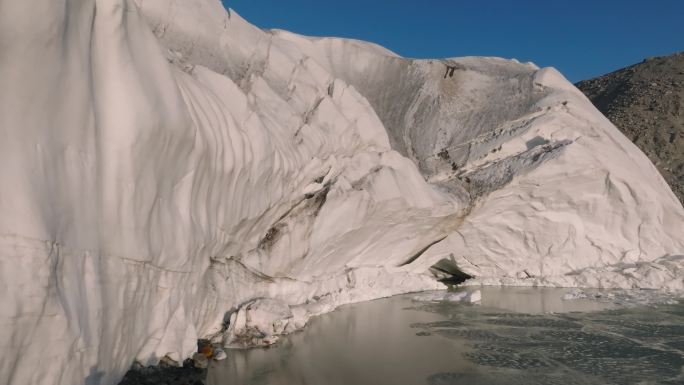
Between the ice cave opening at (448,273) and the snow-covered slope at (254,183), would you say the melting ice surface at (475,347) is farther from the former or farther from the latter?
the ice cave opening at (448,273)

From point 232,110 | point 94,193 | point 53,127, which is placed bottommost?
point 94,193

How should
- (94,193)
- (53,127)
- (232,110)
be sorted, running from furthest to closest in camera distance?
(232,110)
(94,193)
(53,127)

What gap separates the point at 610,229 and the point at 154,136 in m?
13.5

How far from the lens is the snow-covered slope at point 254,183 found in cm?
420

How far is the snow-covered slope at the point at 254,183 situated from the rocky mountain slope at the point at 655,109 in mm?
12567

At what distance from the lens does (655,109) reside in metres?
30.8

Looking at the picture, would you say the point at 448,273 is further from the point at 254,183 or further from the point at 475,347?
the point at 254,183

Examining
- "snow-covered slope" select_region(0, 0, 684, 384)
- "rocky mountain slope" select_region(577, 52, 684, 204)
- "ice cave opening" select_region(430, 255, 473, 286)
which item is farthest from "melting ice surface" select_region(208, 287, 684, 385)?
"rocky mountain slope" select_region(577, 52, 684, 204)

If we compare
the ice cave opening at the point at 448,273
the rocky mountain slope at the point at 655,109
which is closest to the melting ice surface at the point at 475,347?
the ice cave opening at the point at 448,273

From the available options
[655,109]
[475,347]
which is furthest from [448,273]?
[655,109]

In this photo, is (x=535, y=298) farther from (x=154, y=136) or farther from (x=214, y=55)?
(x=154, y=136)

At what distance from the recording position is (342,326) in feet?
31.9

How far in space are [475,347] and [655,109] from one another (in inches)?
1100

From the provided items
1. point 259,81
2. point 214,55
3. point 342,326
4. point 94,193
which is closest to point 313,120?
point 259,81
